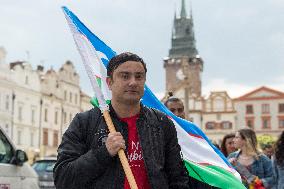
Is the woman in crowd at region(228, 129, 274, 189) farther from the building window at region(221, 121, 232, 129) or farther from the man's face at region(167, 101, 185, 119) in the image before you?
the building window at region(221, 121, 232, 129)

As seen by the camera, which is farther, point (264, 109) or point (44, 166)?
point (264, 109)

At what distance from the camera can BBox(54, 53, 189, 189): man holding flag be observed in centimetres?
339

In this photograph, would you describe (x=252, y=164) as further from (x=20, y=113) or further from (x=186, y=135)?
(x=20, y=113)

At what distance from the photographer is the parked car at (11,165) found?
841 centimetres

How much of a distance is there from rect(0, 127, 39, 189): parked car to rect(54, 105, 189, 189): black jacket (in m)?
5.03

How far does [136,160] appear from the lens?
3.49m

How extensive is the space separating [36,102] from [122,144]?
58.7 meters

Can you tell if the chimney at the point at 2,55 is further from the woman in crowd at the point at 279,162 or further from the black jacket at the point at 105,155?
the black jacket at the point at 105,155

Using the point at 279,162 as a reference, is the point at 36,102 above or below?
above

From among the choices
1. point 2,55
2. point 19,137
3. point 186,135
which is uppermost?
point 2,55

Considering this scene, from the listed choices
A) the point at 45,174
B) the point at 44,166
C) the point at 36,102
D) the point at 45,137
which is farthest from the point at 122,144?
the point at 45,137

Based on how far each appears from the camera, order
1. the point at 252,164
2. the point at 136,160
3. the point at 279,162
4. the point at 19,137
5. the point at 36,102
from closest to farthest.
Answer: the point at 136,160, the point at 279,162, the point at 252,164, the point at 19,137, the point at 36,102

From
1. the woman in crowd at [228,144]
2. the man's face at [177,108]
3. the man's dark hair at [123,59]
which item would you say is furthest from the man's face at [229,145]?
the man's dark hair at [123,59]

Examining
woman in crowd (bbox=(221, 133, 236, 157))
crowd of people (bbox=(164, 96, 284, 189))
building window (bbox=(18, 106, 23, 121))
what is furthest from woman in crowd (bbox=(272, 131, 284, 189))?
building window (bbox=(18, 106, 23, 121))
